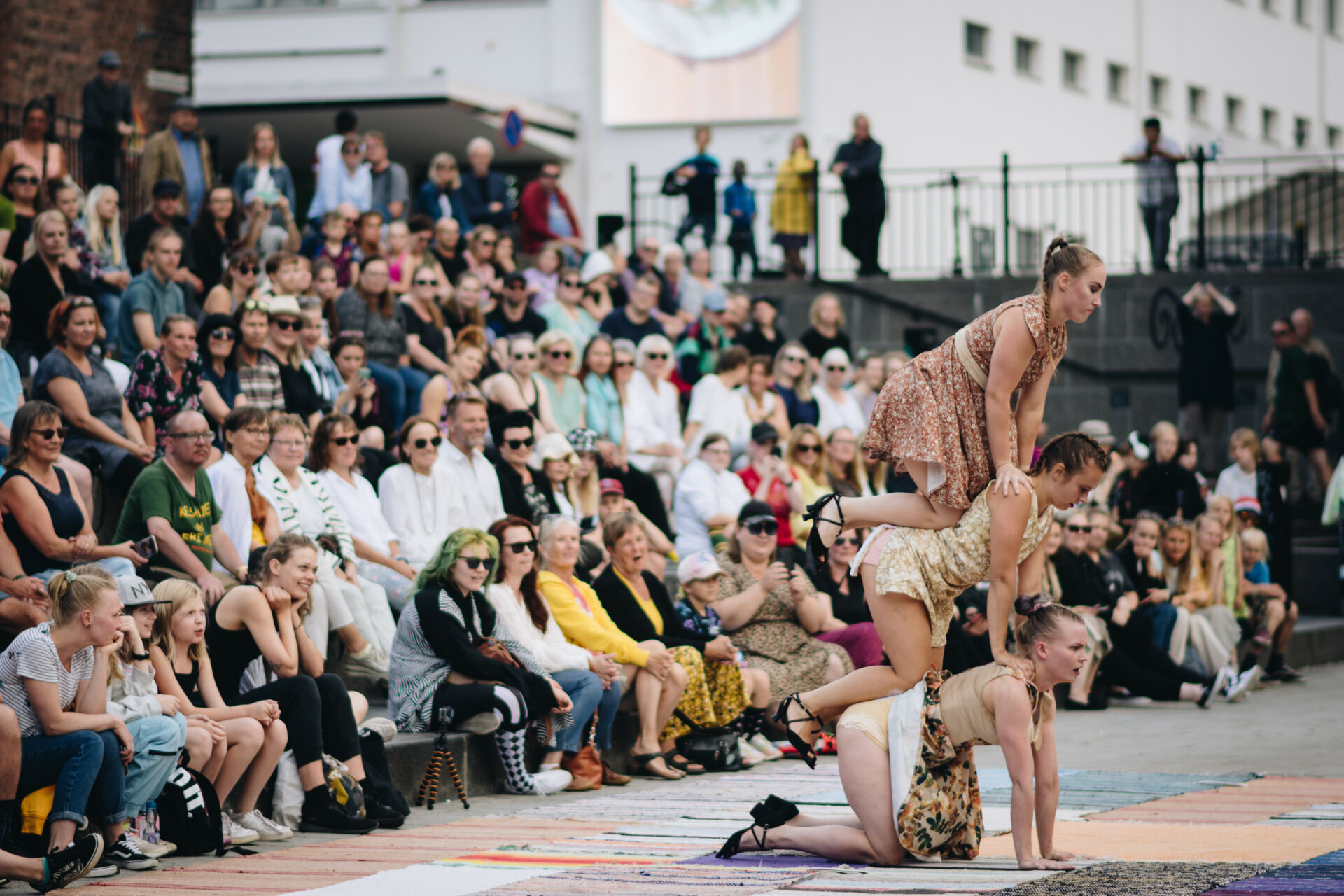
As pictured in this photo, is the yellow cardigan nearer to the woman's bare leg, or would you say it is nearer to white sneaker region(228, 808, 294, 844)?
white sneaker region(228, 808, 294, 844)

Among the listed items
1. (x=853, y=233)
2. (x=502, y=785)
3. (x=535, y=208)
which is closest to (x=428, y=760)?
(x=502, y=785)

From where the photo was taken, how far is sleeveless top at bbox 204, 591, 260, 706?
7609mm

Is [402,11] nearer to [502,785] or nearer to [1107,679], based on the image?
[1107,679]

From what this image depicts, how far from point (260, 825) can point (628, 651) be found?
258 centimetres

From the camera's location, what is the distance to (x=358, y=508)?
9750 millimetres

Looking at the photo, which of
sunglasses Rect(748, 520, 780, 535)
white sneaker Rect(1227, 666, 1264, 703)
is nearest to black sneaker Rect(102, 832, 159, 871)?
sunglasses Rect(748, 520, 780, 535)

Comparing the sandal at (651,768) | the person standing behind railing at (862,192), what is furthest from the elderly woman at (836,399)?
the sandal at (651,768)

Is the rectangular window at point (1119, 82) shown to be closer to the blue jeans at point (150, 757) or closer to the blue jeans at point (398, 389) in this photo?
the blue jeans at point (398, 389)

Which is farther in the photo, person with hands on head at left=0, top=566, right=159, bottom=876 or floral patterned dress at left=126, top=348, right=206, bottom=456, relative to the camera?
floral patterned dress at left=126, top=348, right=206, bottom=456

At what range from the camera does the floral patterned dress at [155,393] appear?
9.57 metres

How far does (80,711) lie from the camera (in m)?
6.51

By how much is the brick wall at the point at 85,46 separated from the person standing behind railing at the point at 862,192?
7133 mm

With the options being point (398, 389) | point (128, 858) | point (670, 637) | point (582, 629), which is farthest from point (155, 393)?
point (128, 858)

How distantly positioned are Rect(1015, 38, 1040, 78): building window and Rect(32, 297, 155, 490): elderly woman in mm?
24212
